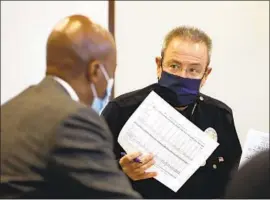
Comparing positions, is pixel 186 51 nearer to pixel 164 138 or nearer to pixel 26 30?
pixel 164 138

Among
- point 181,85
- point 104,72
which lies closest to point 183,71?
point 181,85

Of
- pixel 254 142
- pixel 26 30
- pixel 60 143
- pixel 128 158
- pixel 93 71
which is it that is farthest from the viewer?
pixel 26 30

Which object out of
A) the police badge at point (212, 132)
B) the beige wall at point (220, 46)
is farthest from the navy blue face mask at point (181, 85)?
the beige wall at point (220, 46)

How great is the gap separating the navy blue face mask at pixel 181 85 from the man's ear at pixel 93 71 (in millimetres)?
510

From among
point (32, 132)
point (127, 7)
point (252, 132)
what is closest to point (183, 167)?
point (252, 132)

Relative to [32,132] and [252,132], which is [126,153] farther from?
[32,132]

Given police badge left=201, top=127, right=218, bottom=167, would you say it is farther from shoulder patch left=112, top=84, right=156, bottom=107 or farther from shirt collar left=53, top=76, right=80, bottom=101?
shirt collar left=53, top=76, right=80, bottom=101

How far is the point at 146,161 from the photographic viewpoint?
1.28 metres

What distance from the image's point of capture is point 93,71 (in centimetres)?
95

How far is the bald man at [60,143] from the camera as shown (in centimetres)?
85

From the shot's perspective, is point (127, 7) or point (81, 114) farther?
point (127, 7)

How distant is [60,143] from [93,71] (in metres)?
0.18

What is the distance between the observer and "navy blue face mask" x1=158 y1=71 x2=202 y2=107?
56.3 inches

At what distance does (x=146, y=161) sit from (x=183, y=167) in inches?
5.0
